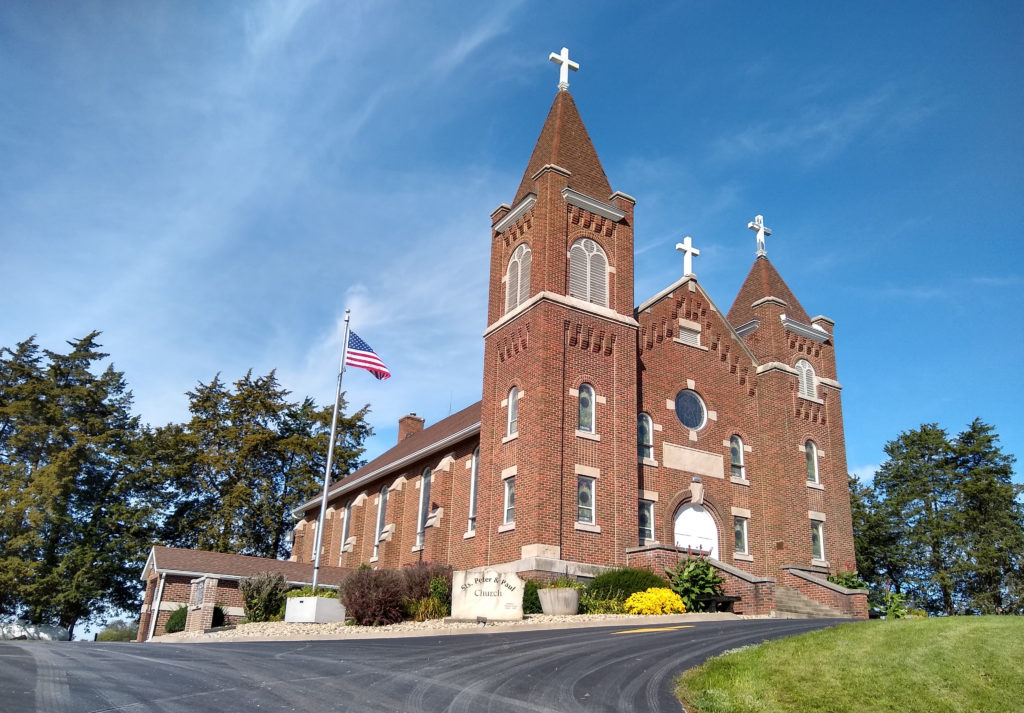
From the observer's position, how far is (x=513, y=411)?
1041 inches

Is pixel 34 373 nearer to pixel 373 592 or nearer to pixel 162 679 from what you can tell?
pixel 373 592

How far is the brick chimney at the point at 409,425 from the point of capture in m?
50.5

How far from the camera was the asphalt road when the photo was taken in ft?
30.6

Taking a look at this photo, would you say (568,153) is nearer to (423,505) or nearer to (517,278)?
(517,278)

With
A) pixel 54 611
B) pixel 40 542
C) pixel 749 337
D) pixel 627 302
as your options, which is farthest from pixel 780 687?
pixel 54 611

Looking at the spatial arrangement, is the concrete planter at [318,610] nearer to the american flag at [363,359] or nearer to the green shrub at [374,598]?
the green shrub at [374,598]

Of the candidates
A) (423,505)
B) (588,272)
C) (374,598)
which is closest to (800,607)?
(588,272)

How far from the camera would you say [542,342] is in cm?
2539

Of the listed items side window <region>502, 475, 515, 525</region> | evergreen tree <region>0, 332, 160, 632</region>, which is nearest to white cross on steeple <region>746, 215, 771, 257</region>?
side window <region>502, 475, 515, 525</region>

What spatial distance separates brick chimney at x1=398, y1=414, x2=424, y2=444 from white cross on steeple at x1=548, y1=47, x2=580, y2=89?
24974 millimetres

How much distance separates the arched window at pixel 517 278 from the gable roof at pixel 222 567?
1242cm

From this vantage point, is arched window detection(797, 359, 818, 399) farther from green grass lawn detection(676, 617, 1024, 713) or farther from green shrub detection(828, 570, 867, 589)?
green grass lawn detection(676, 617, 1024, 713)

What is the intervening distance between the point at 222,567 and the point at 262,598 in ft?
22.5

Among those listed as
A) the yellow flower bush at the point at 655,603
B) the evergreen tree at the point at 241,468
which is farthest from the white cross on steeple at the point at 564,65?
the evergreen tree at the point at 241,468
